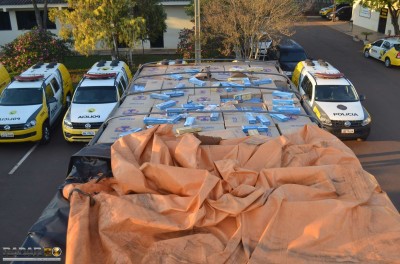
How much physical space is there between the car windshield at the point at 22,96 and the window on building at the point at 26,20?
13.3 meters

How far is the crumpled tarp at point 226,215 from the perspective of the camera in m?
3.60

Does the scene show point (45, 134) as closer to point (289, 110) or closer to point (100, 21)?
point (100, 21)

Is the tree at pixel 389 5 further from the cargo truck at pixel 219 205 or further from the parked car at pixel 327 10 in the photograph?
the cargo truck at pixel 219 205

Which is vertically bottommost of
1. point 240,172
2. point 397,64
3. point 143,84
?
point 397,64

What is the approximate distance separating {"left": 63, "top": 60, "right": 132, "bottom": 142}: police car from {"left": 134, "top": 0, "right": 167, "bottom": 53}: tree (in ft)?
15.0

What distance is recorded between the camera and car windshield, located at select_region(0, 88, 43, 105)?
13.6m

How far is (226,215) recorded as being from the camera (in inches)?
151

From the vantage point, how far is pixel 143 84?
33.8 ft

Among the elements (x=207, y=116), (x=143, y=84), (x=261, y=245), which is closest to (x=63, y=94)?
(x=143, y=84)

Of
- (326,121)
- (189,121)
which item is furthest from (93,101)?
(326,121)

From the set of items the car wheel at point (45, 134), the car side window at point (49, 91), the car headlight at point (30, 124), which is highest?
the car side window at point (49, 91)

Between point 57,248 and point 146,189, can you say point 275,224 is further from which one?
point 57,248

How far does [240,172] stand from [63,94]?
42.8 ft

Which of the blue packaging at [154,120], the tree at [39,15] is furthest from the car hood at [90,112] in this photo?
the tree at [39,15]
